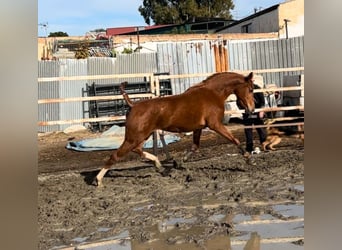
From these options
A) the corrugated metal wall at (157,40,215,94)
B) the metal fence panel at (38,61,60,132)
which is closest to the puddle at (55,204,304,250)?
the metal fence panel at (38,61,60,132)

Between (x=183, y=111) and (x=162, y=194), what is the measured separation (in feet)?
2.84

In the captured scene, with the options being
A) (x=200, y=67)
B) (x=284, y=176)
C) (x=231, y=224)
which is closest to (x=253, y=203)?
(x=231, y=224)

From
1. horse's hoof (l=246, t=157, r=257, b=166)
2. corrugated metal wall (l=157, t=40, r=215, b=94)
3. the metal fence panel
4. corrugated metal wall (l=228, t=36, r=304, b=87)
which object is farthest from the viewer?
corrugated metal wall (l=228, t=36, r=304, b=87)

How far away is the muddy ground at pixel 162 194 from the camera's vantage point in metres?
2.84

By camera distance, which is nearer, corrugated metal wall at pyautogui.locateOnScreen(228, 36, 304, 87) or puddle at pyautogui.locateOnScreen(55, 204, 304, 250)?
puddle at pyautogui.locateOnScreen(55, 204, 304, 250)

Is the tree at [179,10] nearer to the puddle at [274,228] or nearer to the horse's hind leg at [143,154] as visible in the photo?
the horse's hind leg at [143,154]

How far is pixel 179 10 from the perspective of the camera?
20406mm

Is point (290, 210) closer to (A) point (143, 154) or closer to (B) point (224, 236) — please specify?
(B) point (224, 236)

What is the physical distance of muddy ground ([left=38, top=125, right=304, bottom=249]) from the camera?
2842mm

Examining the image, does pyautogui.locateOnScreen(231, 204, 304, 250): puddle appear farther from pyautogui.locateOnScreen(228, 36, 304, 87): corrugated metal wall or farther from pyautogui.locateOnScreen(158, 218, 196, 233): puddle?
pyautogui.locateOnScreen(228, 36, 304, 87): corrugated metal wall

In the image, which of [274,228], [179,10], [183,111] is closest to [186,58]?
[183,111]

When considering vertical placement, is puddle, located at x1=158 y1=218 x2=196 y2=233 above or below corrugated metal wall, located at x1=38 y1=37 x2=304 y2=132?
below

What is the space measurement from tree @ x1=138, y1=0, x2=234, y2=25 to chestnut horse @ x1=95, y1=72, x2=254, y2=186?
51.0ft
